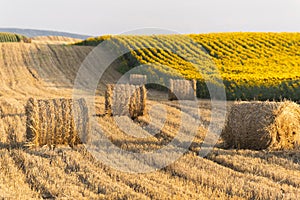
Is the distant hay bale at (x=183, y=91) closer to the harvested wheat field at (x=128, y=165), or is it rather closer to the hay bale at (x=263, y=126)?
the harvested wheat field at (x=128, y=165)

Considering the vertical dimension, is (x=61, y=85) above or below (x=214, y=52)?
below

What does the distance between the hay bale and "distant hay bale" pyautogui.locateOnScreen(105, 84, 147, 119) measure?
3803mm

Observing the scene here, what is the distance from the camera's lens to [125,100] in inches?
475

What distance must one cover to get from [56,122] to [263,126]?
3.96 m

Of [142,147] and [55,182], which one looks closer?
[55,182]

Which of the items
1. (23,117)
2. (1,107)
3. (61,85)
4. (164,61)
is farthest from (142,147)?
(164,61)

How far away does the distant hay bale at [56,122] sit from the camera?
26.5ft

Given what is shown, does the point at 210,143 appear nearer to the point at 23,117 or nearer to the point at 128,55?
the point at 23,117

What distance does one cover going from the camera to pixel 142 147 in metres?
8.54

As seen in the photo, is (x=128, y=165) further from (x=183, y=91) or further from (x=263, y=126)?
(x=183, y=91)

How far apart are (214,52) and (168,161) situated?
22646 millimetres

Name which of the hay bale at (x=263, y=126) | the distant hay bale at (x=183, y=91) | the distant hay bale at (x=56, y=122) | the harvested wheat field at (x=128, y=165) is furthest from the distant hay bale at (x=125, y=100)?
the distant hay bale at (x=183, y=91)

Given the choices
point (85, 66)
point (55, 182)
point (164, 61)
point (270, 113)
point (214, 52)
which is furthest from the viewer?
point (214, 52)

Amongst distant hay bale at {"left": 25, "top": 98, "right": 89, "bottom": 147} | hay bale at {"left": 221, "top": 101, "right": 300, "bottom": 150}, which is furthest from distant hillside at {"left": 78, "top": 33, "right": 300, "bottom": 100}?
distant hay bale at {"left": 25, "top": 98, "right": 89, "bottom": 147}
